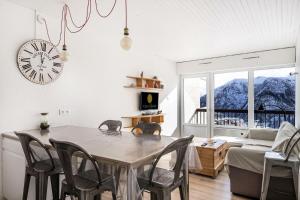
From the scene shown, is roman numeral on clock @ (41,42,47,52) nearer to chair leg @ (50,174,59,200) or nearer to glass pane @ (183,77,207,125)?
chair leg @ (50,174,59,200)

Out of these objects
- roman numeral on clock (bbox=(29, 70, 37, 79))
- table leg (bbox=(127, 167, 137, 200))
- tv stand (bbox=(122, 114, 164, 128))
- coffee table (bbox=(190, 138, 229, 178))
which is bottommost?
coffee table (bbox=(190, 138, 229, 178))

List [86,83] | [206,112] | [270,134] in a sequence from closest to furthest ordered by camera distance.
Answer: [86,83], [270,134], [206,112]

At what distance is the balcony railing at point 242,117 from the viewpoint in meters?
5.09

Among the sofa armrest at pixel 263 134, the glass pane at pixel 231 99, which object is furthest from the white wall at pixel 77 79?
the sofa armrest at pixel 263 134

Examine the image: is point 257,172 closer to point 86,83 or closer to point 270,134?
point 270,134

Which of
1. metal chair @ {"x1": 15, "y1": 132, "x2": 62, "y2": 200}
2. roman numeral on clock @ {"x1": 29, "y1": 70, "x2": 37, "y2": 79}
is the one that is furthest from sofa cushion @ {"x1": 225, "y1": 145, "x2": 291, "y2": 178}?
roman numeral on clock @ {"x1": 29, "y1": 70, "x2": 37, "y2": 79}

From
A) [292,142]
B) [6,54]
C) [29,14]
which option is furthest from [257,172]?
[29,14]

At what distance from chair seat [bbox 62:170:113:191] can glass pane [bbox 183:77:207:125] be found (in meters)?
4.94

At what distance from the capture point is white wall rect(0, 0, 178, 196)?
2627mm

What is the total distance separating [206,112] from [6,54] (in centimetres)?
508

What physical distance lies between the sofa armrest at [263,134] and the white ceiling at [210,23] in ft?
6.27

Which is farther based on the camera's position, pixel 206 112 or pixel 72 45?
pixel 206 112

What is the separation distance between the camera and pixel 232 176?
2.87m

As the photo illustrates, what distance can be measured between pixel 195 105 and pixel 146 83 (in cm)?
210
